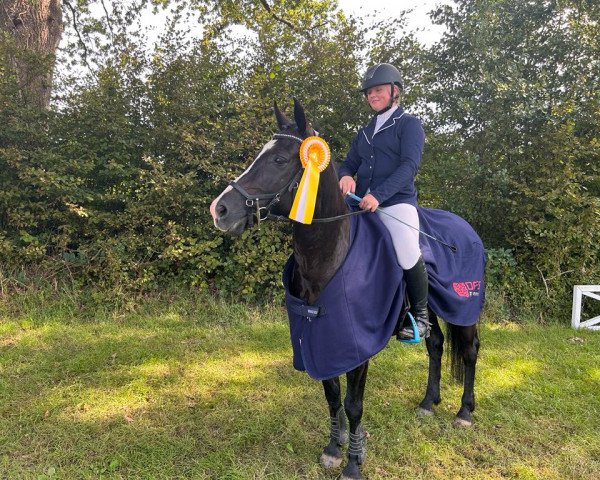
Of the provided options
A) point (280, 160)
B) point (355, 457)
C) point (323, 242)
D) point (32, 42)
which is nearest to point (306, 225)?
point (323, 242)

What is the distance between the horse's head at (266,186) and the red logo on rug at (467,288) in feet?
5.83

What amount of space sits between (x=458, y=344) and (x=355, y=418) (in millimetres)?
1495

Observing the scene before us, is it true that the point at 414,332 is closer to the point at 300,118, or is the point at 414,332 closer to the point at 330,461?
the point at 330,461

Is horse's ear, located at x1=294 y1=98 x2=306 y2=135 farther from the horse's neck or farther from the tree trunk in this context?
the tree trunk

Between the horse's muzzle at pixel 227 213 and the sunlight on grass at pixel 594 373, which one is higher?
the horse's muzzle at pixel 227 213

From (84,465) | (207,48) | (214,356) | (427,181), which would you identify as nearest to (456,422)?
(214,356)

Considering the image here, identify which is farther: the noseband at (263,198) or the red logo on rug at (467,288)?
the red logo on rug at (467,288)

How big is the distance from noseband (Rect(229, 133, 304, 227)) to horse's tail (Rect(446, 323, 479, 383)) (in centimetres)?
232

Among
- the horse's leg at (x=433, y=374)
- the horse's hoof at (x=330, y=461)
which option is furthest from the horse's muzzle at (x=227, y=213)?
the horse's leg at (x=433, y=374)

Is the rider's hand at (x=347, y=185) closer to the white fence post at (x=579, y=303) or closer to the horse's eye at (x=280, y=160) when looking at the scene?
the horse's eye at (x=280, y=160)

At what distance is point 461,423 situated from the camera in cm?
352

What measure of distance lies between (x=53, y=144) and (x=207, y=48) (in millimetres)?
2785

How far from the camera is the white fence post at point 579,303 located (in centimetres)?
617

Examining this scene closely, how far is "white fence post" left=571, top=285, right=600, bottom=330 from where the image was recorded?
617 centimetres
